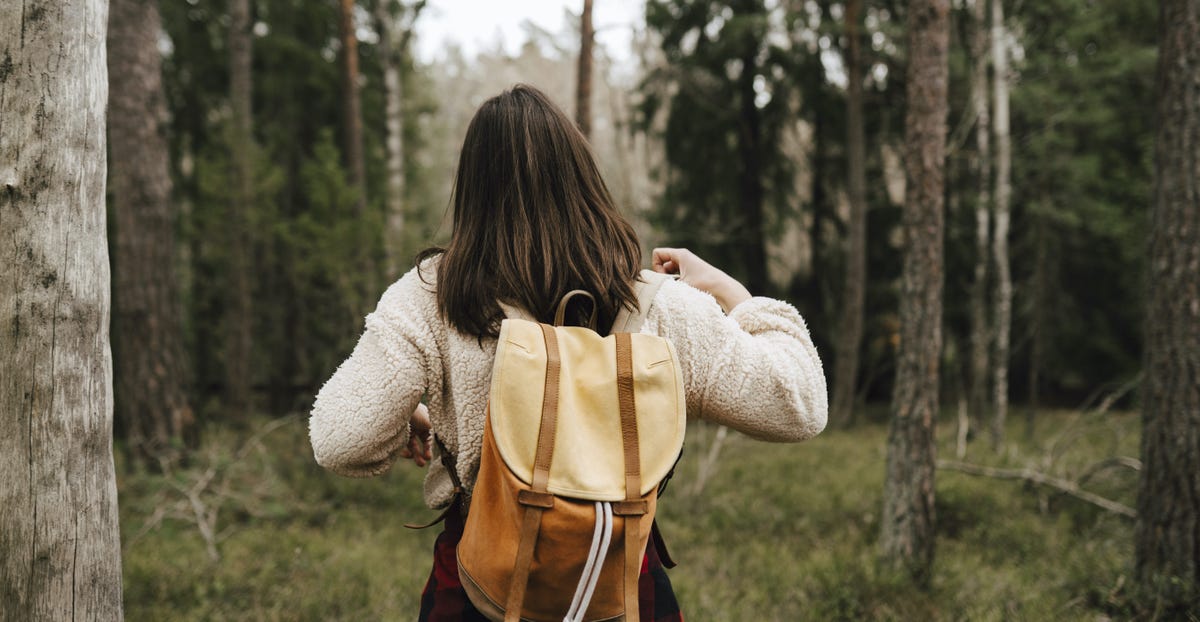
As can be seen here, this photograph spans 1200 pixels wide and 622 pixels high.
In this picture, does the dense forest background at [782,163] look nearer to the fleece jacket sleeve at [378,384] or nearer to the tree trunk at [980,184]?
the tree trunk at [980,184]

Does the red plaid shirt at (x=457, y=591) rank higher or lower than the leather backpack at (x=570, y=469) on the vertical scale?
lower

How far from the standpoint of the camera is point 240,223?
1248 centimetres

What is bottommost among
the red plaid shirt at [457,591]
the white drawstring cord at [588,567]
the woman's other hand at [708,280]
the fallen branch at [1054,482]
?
the fallen branch at [1054,482]

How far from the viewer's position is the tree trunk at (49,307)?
1.90 meters

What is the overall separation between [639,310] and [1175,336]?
4.01 m

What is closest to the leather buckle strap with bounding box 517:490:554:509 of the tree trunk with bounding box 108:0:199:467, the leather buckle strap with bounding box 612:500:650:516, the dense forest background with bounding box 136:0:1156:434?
the leather buckle strap with bounding box 612:500:650:516

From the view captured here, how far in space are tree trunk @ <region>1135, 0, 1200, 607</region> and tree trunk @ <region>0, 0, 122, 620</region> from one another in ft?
16.1

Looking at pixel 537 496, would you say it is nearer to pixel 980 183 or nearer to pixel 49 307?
pixel 49 307

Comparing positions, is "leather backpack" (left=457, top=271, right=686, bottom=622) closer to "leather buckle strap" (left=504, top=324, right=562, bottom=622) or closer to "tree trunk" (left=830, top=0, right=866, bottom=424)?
"leather buckle strap" (left=504, top=324, right=562, bottom=622)

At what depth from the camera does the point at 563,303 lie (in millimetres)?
1550

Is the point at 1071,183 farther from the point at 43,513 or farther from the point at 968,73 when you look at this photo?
the point at 43,513

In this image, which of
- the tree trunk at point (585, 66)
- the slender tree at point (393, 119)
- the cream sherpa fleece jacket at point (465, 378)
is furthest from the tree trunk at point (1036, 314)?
the cream sherpa fleece jacket at point (465, 378)

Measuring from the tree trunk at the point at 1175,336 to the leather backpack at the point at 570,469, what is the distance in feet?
13.3

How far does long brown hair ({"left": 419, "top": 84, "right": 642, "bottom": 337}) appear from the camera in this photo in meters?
1.64
